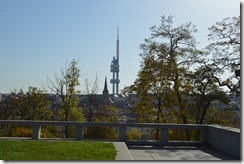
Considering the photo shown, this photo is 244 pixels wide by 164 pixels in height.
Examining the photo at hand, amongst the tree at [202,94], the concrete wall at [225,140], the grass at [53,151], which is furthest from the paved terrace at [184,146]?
the tree at [202,94]

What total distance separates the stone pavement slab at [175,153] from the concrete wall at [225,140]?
0.20 m

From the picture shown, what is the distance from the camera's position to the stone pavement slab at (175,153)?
30.6 ft

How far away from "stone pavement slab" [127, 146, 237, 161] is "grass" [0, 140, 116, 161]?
106 cm

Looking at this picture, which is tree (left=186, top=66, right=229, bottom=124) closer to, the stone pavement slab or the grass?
the stone pavement slab

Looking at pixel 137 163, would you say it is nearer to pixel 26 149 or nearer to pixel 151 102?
pixel 26 149

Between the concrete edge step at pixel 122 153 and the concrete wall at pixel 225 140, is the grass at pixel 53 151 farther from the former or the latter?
the concrete wall at pixel 225 140

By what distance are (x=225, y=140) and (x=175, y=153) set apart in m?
1.61

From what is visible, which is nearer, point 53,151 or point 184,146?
point 53,151

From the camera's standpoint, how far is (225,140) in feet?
33.4

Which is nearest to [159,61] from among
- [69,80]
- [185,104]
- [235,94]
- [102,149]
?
[185,104]

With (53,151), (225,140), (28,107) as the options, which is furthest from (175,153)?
(28,107)

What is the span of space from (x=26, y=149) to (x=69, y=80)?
17422 millimetres

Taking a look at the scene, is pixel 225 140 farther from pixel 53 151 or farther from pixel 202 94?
pixel 202 94

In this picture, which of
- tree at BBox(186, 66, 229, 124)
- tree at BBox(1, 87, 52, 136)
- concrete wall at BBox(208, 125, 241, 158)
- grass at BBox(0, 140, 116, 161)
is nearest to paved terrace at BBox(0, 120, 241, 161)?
concrete wall at BBox(208, 125, 241, 158)
